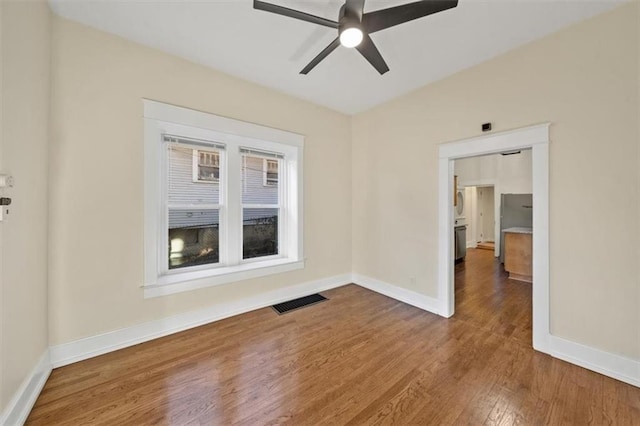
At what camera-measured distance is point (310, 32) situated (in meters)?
2.20

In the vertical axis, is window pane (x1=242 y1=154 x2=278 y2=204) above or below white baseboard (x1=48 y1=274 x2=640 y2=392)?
above

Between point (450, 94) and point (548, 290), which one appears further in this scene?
point (450, 94)

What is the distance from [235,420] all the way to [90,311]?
5.68 feet

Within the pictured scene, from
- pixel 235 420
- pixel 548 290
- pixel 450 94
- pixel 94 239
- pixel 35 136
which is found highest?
pixel 450 94

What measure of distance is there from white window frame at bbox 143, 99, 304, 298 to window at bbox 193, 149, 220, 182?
73 mm

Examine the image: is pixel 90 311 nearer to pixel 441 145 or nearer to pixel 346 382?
pixel 346 382

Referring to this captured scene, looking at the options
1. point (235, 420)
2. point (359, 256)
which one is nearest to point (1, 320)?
point (235, 420)

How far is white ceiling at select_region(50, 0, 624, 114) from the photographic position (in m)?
1.93

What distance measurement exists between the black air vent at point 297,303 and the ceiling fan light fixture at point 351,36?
114 inches

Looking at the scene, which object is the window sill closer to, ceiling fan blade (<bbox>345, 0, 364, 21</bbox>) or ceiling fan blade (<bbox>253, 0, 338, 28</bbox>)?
ceiling fan blade (<bbox>253, 0, 338, 28</bbox>)

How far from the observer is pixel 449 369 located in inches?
79.1

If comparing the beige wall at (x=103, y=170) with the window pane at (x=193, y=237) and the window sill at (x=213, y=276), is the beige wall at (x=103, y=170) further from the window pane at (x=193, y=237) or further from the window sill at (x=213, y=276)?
the window pane at (x=193, y=237)

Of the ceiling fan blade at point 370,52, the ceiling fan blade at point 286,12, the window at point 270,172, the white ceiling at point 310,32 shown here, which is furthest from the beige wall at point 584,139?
the window at point 270,172

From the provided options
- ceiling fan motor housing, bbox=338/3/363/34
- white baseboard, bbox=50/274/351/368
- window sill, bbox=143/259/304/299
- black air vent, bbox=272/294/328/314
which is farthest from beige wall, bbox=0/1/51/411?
black air vent, bbox=272/294/328/314
